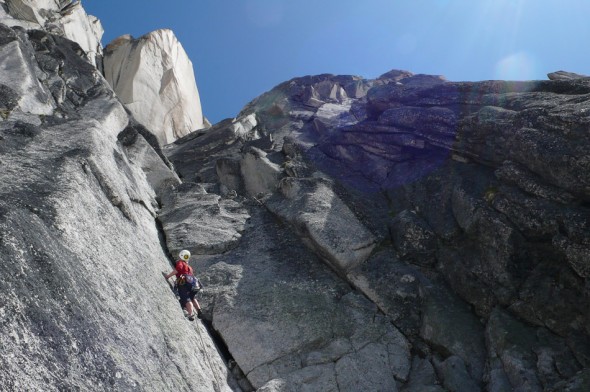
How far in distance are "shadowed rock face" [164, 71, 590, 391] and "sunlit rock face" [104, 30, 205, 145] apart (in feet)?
88.4

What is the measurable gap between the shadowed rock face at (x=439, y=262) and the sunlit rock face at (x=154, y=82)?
2693 centimetres

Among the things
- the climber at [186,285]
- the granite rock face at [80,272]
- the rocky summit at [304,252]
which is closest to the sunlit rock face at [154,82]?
the rocky summit at [304,252]

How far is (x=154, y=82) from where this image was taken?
197 ft

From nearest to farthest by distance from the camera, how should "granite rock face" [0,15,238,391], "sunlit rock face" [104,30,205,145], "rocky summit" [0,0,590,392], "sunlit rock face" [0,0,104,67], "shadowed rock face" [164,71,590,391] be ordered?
"granite rock face" [0,15,238,391], "rocky summit" [0,0,590,392], "shadowed rock face" [164,71,590,391], "sunlit rock face" [0,0,104,67], "sunlit rock face" [104,30,205,145]

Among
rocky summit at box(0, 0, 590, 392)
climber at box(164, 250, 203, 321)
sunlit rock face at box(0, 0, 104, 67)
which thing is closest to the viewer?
rocky summit at box(0, 0, 590, 392)

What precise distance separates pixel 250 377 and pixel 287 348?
190cm

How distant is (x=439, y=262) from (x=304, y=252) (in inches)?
266

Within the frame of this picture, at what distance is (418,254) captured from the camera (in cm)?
2578

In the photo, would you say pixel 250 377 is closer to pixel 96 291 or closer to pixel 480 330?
pixel 96 291

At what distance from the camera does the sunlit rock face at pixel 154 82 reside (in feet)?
188

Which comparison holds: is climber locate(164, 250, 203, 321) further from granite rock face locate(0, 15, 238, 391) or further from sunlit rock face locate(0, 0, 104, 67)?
sunlit rock face locate(0, 0, 104, 67)

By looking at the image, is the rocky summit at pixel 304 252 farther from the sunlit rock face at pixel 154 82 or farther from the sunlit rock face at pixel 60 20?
the sunlit rock face at pixel 154 82

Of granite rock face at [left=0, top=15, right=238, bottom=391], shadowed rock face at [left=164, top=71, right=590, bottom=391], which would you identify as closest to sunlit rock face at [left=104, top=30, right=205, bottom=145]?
shadowed rock face at [left=164, top=71, right=590, bottom=391]

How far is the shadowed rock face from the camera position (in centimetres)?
1994
